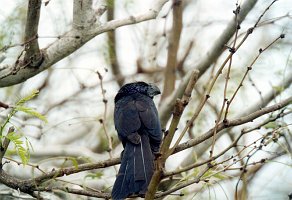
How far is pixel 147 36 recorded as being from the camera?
7148mm

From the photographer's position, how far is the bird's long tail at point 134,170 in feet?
11.2

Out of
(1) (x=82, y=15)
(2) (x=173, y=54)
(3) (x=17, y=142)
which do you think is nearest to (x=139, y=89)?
(1) (x=82, y=15)

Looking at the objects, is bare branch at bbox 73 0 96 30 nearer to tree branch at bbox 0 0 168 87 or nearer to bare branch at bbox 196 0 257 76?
tree branch at bbox 0 0 168 87

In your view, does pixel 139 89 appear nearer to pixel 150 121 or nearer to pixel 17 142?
A: pixel 150 121

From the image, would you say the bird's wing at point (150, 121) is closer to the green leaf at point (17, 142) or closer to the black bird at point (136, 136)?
the black bird at point (136, 136)

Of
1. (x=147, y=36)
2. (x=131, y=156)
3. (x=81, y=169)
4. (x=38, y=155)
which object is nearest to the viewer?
(x=81, y=169)

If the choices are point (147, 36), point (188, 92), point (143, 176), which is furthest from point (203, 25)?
point (188, 92)

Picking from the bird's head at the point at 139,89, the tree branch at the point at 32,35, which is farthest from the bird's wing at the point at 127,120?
the tree branch at the point at 32,35

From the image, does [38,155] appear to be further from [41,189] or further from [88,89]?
[41,189]

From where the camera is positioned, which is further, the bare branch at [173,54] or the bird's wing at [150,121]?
the bare branch at [173,54]

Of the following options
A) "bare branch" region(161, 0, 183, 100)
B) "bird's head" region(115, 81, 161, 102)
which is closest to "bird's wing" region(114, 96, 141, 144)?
"bird's head" region(115, 81, 161, 102)

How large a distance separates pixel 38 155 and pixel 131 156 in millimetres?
3049

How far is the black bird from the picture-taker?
137 inches

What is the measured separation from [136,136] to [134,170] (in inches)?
18.7
